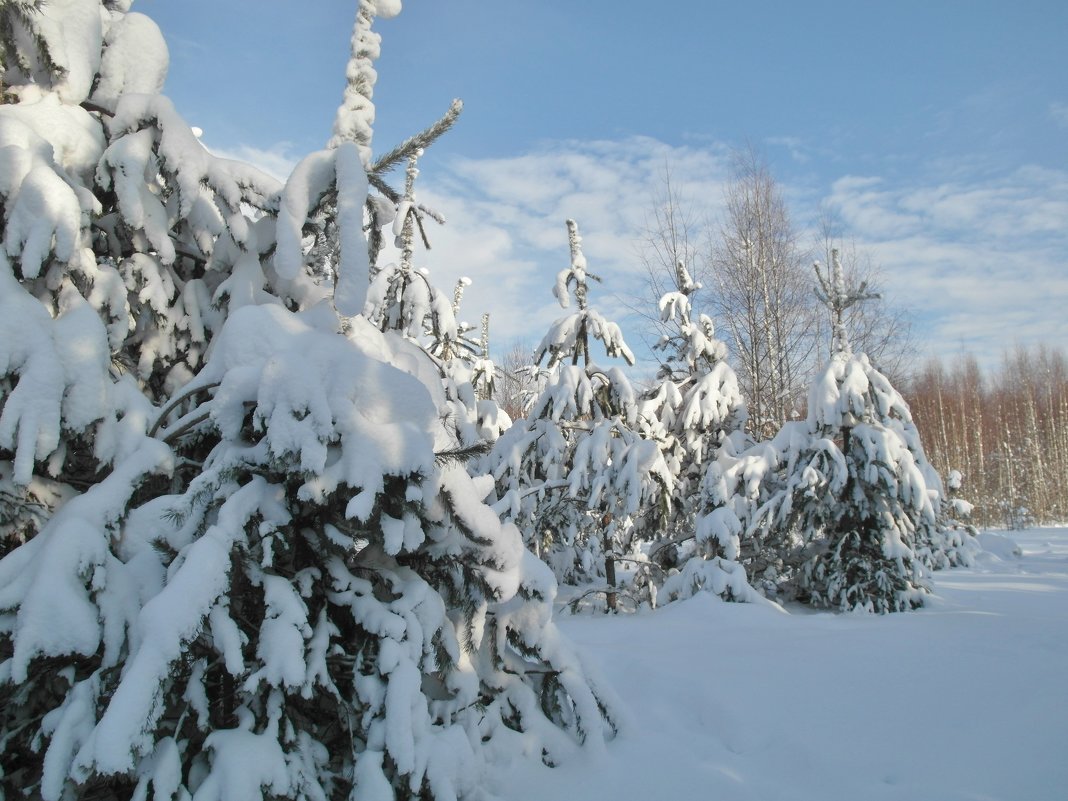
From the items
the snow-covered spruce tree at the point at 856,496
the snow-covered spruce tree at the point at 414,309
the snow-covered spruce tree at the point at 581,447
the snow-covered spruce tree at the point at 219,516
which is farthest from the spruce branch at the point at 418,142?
the snow-covered spruce tree at the point at 856,496

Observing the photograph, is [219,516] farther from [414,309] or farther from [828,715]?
[414,309]

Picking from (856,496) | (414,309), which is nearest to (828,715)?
(856,496)

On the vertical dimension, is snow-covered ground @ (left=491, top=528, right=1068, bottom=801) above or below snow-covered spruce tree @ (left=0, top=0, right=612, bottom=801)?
below

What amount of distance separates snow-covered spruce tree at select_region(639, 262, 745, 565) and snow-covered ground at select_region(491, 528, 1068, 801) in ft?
14.3

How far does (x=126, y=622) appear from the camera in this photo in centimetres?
188

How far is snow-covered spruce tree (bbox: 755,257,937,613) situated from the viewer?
7.30 meters

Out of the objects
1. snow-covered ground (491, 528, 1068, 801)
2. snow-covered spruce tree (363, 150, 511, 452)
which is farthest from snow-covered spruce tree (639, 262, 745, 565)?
snow-covered ground (491, 528, 1068, 801)

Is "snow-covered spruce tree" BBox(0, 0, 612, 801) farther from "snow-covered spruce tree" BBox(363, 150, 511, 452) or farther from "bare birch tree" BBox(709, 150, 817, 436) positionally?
"bare birch tree" BBox(709, 150, 817, 436)

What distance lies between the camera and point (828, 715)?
2975mm

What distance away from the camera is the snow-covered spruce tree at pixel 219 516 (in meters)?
1.73

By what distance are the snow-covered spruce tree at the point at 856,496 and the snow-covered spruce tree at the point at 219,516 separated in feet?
19.1

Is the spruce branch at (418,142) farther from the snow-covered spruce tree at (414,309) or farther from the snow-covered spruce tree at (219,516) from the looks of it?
the snow-covered spruce tree at (414,309)

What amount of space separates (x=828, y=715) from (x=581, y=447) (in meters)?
4.51

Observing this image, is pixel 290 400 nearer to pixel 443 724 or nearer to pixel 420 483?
pixel 420 483
